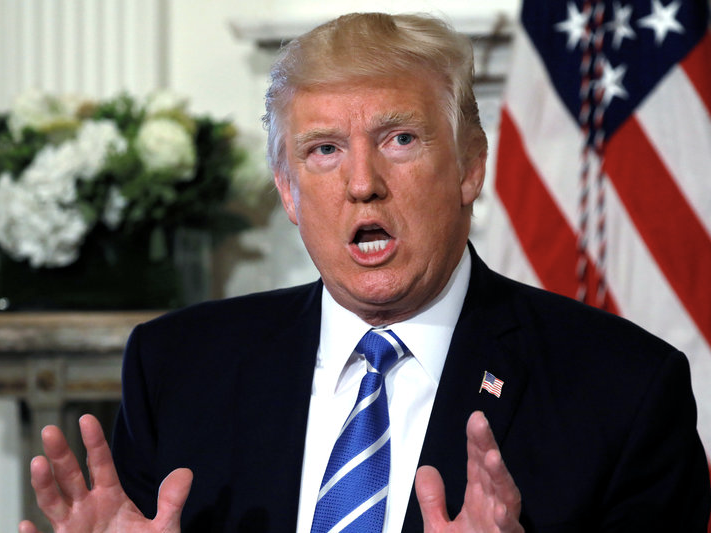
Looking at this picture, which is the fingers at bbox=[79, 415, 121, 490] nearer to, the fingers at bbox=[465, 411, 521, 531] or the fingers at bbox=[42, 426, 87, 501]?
the fingers at bbox=[42, 426, 87, 501]

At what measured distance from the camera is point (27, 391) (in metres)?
2.54

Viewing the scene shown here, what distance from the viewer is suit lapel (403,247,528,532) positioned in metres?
1.28

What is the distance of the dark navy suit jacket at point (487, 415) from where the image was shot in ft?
4.22

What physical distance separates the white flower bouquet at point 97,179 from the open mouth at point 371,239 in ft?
4.19

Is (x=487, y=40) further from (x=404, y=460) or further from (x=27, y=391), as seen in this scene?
(x=404, y=460)

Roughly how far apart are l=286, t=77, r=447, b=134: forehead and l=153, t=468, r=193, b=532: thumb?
51 cm

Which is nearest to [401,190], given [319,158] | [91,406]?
[319,158]

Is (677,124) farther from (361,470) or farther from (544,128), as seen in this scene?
(361,470)

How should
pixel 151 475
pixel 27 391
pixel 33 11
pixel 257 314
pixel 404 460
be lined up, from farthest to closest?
pixel 33 11, pixel 27 391, pixel 257 314, pixel 151 475, pixel 404 460

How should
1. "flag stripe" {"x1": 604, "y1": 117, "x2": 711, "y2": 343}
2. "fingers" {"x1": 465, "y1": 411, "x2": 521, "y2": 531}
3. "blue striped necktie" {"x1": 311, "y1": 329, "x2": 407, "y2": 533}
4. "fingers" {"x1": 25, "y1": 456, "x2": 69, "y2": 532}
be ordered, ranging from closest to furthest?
"fingers" {"x1": 465, "y1": 411, "x2": 521, "y2": 531} → "fingers" {"x1": 25, "y1": 456, "x2": 69, "y2": 532} → "blue striped necktie" {"x1": 311, "y1": 329, "x2": 407, "y2": 533} → "flag stripe" {"x1": 604, "y1": 117, "x2": 711, "y2": 343}

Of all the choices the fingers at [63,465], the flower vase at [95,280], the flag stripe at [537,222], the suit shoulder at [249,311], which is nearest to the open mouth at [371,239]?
the suit shoulder at [249,311]

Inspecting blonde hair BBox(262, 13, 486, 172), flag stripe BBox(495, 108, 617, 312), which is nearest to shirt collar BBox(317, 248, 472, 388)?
blonde hair BBox(262, 13, 486, 172)

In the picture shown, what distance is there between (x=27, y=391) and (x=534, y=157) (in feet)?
4.86

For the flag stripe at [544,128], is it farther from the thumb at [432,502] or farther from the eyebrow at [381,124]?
the thumb at [432,502]
